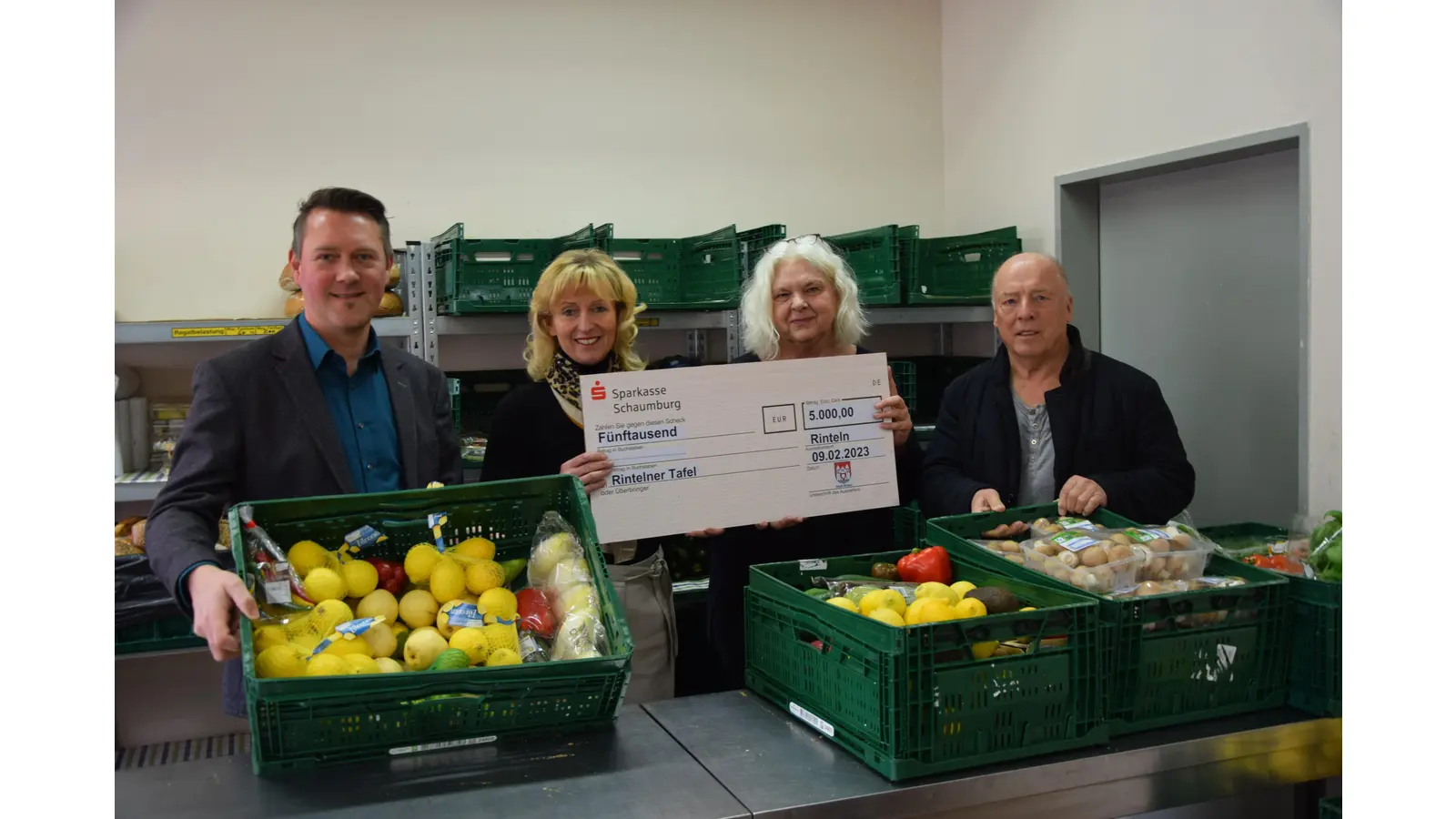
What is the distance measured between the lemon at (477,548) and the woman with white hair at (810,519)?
3.27ft

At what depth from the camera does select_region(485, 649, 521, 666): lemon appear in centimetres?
182

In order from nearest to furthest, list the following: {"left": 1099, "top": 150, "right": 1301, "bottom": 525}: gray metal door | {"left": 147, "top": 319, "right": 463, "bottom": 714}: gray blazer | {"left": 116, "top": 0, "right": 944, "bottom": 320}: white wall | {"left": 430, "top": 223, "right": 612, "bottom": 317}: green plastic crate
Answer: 1. {"left": 147, "top": 319, "right": 463, "bottom": 714}: gray blazer
2. {"left": 1099, "top": 150, "right": 1301, "bottom": 525}: gray metal door
3. {"left": 430, "top": 223, "right": 612, "bottom": 317}: green plastic crate
4. {"left": 116, "top": 0, "right": 944, "bottom": 320}: white wall

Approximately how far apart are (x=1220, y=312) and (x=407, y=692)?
357cm

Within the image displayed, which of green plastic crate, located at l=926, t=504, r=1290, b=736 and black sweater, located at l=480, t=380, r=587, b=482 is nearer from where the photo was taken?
green plastic crate, located at l=926, t=504, r=1290, b=736

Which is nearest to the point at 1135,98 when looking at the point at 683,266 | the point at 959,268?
the point at 959,268

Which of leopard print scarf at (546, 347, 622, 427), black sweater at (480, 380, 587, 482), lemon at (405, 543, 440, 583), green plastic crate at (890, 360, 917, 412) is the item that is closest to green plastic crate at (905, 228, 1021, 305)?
green plastic crate at (890, 360, 917, 412)

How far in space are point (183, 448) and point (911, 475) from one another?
1858 millimetres

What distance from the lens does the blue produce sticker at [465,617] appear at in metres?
1.87

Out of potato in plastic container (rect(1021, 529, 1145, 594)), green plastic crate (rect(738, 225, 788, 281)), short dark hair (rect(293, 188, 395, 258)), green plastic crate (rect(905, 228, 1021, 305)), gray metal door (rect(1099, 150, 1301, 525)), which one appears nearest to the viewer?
potato in plastic container (rect(1021, 529, 1145, 594))

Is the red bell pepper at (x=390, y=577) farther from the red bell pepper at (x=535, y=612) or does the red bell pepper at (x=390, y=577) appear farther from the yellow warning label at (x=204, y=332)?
the yellow warning label at (x=204, y=332)

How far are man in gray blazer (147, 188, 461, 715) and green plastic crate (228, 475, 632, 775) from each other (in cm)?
33

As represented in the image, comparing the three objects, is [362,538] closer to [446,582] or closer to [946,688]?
[446,582]

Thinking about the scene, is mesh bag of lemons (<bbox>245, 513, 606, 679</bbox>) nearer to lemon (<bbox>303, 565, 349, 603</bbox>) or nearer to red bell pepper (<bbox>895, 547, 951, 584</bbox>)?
lemon (<bbox>303, 565, 349, 603</bbox>)

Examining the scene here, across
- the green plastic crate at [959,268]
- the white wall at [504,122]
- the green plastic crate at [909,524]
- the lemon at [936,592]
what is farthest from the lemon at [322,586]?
the green plastic crate at [959,268]
